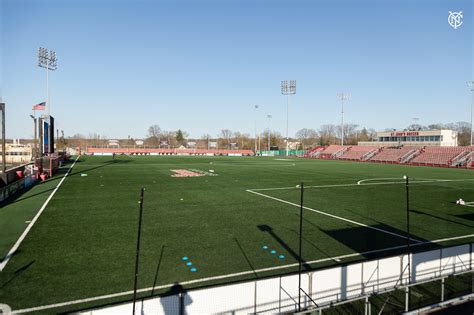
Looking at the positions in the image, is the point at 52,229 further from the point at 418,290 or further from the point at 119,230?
the point at 418,290

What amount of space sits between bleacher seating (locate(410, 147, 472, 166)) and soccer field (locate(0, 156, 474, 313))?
132ft

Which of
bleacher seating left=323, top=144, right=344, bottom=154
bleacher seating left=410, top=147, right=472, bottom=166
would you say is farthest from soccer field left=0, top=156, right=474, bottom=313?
bleacher seating left=323, top=144, right=344, bottom=154

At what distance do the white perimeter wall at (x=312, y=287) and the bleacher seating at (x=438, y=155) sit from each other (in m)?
55.4

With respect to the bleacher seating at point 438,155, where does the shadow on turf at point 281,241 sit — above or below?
below

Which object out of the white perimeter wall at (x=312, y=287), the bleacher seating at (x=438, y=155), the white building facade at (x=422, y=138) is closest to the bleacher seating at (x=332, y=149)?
the white building facade at (x=422, y=138)

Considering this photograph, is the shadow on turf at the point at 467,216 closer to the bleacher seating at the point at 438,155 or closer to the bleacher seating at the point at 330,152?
the bleacher seating at the point at 438,155

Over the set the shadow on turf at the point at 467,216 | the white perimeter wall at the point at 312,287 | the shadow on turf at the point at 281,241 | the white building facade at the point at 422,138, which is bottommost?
the shadow on turf at the point at 467,216

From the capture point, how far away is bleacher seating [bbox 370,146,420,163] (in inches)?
2613

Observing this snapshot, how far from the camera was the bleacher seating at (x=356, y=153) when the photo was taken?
74.5 meters

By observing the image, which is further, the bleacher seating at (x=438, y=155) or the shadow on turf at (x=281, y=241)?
the bleacher seating at (x=438, y=155)

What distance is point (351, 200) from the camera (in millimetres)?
20484

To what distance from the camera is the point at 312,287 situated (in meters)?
6.94

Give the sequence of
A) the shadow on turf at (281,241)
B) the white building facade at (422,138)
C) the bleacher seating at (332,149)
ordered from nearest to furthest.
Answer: the shadow on turf at (281,241) → the white building facade at (422,138) → the bleacher seating at (332,149)

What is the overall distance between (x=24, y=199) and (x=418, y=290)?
68.8 ft
